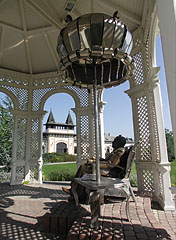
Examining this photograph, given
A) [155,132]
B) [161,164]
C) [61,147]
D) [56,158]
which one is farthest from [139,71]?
[61,147]

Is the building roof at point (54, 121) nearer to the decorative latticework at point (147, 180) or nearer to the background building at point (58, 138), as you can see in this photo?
the background building at point (58, 138)

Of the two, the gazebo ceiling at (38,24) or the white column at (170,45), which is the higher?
the gazebo ceiling at (38,24)

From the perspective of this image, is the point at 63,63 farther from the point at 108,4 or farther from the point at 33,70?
the point at 33,70

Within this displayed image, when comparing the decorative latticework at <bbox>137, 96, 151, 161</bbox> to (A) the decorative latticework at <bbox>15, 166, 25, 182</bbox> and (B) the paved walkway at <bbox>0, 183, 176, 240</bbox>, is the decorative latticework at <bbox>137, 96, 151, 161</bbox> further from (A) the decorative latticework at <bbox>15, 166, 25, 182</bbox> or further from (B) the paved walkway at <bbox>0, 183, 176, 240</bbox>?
(A) the decorative latticework at <bbox>15, 166, 25, 182</bbox>

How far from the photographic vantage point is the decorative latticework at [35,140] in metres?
7.50

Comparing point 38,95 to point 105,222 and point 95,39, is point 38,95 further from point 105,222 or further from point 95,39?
point 105,222

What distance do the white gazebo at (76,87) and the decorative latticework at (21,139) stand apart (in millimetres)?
43

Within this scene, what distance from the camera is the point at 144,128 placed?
463 cm

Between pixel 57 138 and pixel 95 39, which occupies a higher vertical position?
pixel 57 138

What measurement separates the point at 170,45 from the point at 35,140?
722cm

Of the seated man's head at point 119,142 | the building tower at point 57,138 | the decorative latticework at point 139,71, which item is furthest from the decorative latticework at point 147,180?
the building tower at point 57,138

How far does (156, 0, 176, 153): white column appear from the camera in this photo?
52.1 inches

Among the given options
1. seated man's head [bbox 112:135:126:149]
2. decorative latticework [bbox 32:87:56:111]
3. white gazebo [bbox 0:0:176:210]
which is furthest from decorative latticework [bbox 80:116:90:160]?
seated man's head [bbox 112:135:126:149]

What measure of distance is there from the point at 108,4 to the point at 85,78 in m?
2.68
